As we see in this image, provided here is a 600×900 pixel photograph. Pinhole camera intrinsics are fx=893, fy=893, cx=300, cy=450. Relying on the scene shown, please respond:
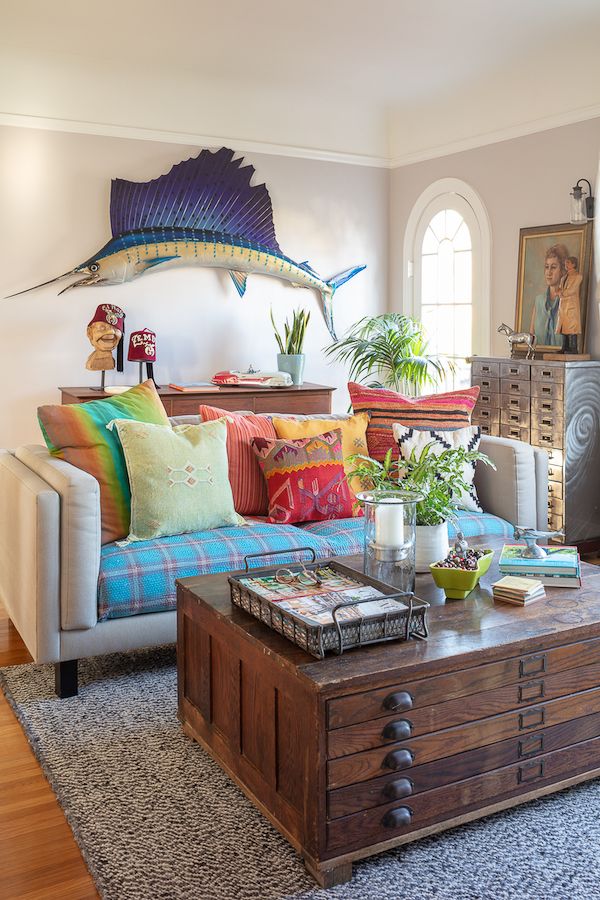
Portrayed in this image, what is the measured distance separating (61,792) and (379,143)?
4970 mm

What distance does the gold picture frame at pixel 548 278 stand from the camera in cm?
462

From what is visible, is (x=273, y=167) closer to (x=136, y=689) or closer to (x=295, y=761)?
(x=136, y=689)

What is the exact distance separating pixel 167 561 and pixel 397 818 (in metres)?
1.26

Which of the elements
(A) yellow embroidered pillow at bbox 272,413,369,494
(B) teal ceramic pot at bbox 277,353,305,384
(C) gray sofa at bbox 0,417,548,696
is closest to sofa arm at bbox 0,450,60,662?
(C) gray sofa at bbox 0,417,548,696

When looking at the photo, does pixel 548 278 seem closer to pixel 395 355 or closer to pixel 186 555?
pixel 395 355

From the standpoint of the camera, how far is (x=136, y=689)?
2.85 m

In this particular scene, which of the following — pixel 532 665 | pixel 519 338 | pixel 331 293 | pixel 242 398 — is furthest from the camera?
pixel 331 293

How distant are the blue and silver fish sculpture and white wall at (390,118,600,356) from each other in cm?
113

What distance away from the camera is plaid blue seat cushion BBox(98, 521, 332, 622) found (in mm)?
2797

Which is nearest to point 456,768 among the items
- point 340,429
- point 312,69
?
point 340,429

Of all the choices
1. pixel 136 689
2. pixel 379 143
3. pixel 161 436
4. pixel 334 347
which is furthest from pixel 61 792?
pixel 379 143

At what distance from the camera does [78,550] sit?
271 centimetres

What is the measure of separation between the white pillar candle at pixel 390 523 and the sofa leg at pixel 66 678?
113 cm

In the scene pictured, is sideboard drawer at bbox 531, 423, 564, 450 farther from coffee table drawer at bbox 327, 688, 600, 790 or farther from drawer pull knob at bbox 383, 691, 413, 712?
drawer pull knob at bbox 383, 691, 413, 712
